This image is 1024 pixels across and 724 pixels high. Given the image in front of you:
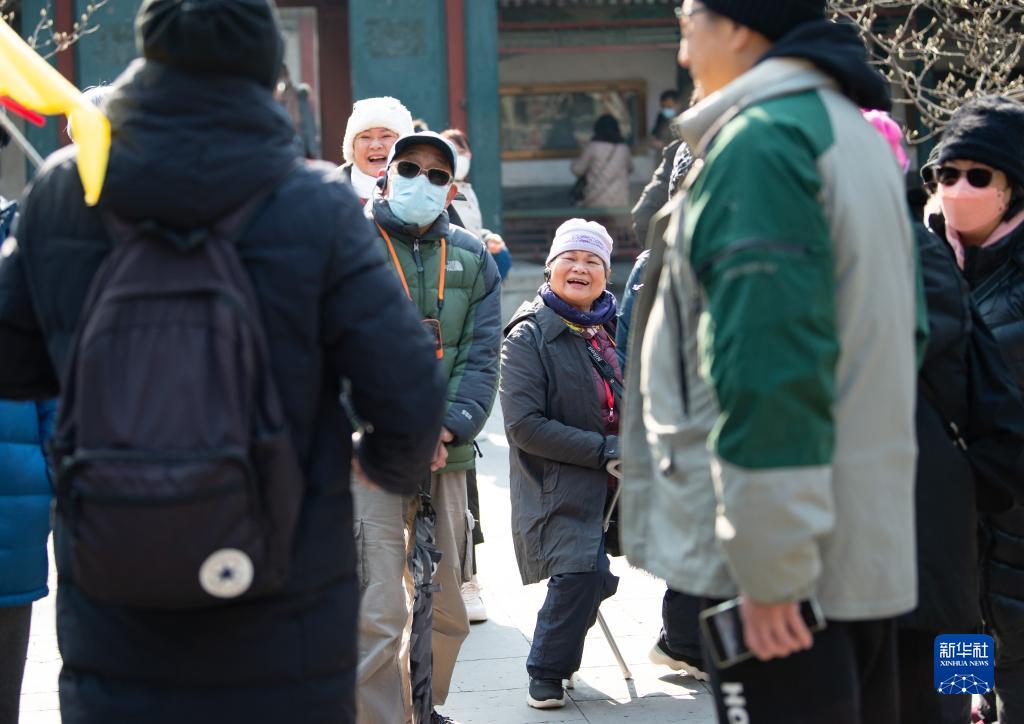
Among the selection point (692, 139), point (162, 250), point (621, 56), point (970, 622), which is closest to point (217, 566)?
point (162, 250)

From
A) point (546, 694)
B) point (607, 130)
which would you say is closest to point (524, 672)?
point (546, 694)

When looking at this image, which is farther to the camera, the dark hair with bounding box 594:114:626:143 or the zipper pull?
the dark hair with bounding box 594:114:626:143

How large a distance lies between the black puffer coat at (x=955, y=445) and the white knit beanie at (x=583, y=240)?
2065 millimetres

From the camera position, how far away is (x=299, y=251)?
2.50m

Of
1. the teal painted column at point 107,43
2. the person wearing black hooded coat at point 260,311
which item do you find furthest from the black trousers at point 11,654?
the teal painted column at point 107,43

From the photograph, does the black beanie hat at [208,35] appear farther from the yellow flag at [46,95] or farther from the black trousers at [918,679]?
the black trousers at [918,679]

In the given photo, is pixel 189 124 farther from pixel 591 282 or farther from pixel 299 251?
pixel 591 282

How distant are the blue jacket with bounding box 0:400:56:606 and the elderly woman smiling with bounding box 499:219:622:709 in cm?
187

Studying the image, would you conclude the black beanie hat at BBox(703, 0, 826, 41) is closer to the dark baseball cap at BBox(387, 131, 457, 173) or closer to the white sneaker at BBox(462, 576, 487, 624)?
the dark baseball cap at BBox(387, 131, 457, 173)

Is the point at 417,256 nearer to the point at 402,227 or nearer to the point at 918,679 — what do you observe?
the point at 402,227

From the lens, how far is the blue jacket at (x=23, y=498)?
145 inches

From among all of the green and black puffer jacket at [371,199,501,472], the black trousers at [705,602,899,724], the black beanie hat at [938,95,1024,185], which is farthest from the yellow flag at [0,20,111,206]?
the black beanie hat at [938,95,1024,185]

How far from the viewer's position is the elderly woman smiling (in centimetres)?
514

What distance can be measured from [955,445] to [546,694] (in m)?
2.19
